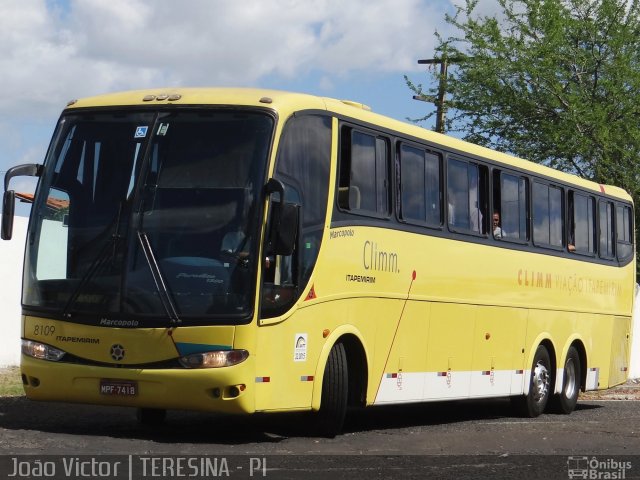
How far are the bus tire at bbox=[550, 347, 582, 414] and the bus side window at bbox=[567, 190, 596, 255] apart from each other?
1622 mm

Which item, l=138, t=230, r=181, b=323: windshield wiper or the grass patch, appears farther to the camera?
the grass patch

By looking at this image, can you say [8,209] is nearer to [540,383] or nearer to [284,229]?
[284,229]

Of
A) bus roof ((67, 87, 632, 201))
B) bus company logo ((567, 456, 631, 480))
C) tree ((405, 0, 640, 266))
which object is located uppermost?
tree ((405, 0, 640, 266))

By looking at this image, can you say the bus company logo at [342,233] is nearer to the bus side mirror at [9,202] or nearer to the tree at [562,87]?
the bus side mirror at [9,202]

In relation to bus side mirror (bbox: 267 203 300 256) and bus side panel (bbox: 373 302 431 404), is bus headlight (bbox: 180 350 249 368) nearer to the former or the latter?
bus side mirror (bbox: 267 203 300 256)

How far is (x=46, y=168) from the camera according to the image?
13.4 meters

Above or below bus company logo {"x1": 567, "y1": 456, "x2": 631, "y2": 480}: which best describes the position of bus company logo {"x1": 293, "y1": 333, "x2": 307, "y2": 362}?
above

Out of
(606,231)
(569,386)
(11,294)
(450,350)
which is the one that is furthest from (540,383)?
(11,294)

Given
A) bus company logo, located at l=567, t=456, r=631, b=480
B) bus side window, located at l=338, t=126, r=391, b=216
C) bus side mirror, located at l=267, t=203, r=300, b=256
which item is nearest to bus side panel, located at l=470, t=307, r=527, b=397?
bus side window, located at l=338, t=126, r=391, b=216

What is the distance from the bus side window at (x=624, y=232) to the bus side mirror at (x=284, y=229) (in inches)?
456

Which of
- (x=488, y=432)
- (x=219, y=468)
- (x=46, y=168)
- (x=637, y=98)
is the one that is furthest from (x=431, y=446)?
(x=637, y=98)

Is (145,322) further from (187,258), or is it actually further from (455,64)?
(455,64)

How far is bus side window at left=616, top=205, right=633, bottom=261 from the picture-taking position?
2281cm

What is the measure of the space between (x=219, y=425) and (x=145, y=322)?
9.37 ft
